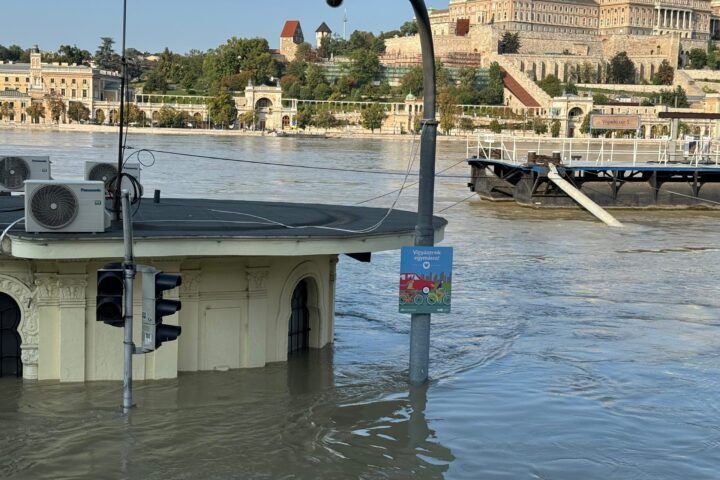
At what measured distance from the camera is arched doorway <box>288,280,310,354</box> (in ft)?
46.7

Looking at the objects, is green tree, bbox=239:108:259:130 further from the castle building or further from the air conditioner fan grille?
the air conditioner fan grille

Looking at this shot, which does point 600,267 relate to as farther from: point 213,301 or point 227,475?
point 227,475

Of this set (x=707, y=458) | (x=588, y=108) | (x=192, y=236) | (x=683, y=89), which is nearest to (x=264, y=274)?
(x=192, y=236)

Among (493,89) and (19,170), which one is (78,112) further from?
(19,170)

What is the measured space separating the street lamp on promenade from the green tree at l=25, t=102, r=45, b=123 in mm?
169873

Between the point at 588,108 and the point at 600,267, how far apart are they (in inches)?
5914

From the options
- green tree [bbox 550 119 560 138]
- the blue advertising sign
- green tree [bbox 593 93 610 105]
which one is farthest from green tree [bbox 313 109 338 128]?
the blue advertising sign

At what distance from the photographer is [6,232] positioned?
1157 cm

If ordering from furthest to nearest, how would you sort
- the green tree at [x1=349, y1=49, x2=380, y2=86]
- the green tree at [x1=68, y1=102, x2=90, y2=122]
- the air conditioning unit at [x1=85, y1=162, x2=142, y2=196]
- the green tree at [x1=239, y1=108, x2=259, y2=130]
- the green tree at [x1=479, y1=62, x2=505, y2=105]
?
the green tree at [x1=349, y1=49, x2=380, y2=86]
the green tree at [x1=479, y1=62, x2=505, y2=105]
the green tree at [x1=239, y1=108, x2=259, y2=130]
the green tree at [x1=68, y1=102, x2=90, y2=122]
the air conditioning unit at [x1=85, y1=162, x2=142, y2=196]

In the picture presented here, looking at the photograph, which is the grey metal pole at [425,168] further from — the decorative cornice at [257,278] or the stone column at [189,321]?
the stone column at [189,321]

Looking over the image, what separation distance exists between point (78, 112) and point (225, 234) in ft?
553

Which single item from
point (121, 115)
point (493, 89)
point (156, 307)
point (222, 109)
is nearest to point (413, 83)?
point (493, 89)

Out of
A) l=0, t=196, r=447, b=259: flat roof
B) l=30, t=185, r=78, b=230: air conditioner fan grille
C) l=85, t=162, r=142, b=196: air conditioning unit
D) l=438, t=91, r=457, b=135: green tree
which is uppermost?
l=438, t=91, r=457, b=135: green tree

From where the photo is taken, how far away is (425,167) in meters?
11.9
